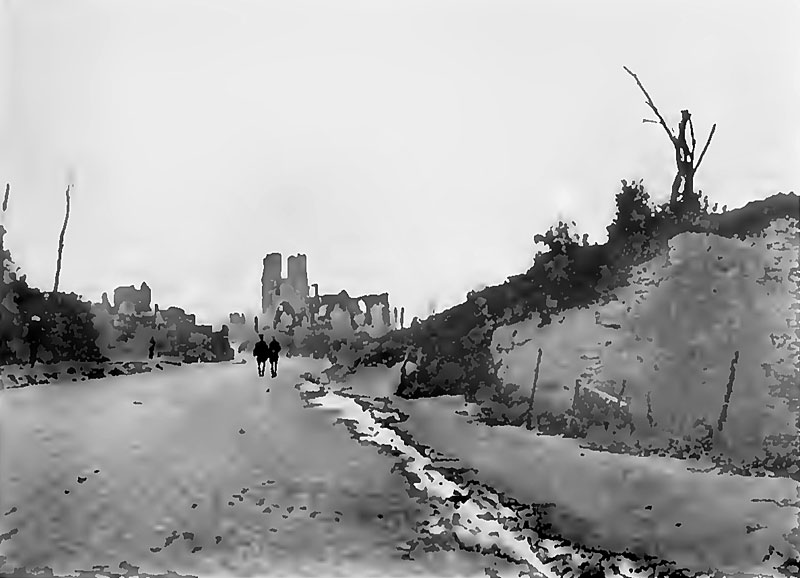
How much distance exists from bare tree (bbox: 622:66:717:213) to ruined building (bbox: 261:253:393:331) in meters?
3.08

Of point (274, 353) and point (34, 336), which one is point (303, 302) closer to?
point (274, 353)

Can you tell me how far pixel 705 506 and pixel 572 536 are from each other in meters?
1.11

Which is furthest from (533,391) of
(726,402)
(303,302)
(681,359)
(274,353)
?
(274,353)

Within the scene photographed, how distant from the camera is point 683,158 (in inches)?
258

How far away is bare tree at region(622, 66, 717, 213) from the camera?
616 centimetres

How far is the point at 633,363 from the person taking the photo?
7125 millimetres

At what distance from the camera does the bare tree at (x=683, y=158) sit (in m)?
6.16

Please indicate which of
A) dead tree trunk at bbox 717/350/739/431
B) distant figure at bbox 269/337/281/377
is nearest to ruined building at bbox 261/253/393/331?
distant figure at bbox 269/337/281/377

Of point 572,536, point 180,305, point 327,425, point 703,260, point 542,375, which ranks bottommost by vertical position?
point 572,536

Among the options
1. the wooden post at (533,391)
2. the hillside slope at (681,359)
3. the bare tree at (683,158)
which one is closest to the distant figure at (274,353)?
the hillside slope at (681,359)

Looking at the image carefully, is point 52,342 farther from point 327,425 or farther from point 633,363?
point 633,363

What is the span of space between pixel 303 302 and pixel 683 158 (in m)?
4.66

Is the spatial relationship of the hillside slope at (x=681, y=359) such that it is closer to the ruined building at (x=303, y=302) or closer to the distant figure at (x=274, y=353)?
the ruined building at (x=303, y=302)

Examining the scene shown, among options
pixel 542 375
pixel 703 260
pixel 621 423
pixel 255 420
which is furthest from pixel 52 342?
pixel 703 260
